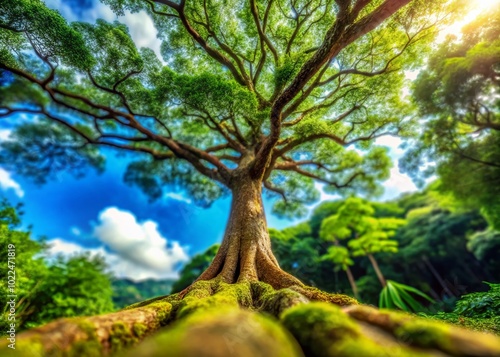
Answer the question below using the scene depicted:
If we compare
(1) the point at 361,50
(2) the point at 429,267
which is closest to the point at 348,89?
(1) the point at 361,50

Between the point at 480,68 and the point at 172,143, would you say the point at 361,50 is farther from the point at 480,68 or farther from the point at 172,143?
the point at 172,143

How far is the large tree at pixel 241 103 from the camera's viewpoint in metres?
1.56

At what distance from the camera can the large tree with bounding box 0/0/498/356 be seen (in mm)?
1562

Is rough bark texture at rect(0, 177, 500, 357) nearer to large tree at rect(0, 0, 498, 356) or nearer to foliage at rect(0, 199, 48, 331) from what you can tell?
large tree at rect(0, 0, 498, 356)

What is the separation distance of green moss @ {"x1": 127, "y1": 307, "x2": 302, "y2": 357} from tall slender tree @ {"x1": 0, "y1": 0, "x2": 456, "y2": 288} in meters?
2.76

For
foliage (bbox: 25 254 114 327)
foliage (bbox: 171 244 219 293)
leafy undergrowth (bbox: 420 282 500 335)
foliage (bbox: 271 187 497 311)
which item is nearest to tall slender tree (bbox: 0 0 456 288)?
leafy undergrowth (bbox: 420 282 500 335)

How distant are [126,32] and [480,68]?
30.8ft

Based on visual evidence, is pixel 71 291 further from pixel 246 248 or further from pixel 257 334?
pixel 257 334

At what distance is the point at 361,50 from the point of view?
207 inches

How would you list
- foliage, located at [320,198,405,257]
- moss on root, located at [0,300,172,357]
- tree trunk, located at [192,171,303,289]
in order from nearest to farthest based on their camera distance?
moss on root, located at [0,300,172,357], tree trunk, located at [192,171,303,289], foliage, located at [320,198,405,257]

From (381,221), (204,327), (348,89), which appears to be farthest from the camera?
(381,221)

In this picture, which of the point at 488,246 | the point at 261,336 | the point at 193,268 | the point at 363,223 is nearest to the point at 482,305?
the point at 261,336

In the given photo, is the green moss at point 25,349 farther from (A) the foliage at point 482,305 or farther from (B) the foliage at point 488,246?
(B) the foliage at point 488,246

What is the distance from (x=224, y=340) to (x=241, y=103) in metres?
4.57
